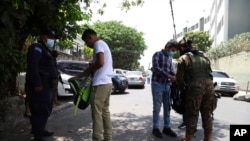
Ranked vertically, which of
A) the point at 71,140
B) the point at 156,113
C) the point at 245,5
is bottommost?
the point at 71,140

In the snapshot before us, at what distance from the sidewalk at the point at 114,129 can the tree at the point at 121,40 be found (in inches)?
1692

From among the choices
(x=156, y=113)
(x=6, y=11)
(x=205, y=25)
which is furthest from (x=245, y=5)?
(x=6, y=11)

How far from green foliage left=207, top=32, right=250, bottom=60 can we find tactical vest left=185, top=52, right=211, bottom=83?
22.9 m

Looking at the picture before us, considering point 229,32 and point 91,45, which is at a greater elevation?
point 229,32

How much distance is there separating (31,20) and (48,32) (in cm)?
338

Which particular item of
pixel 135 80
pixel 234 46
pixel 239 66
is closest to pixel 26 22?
pixel 135 80

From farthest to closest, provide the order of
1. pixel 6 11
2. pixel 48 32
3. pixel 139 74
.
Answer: pixel 139 74 → pixel 48 32 → pixel 6 11

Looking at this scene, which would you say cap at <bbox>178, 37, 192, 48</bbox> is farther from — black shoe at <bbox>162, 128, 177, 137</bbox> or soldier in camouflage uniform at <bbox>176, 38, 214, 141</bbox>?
black shoe at <bbox>162, 128, 177, 137</bbox>

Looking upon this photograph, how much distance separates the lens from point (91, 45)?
5379 millimetres

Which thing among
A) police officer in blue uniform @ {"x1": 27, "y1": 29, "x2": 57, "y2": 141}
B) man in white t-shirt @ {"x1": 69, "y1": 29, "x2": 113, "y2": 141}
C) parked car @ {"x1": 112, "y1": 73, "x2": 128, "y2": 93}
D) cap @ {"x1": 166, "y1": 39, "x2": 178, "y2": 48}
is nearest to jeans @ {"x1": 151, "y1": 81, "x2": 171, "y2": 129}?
cap @ {"x1": 166, "y1": 39, "x2": 178, "y2": 48}

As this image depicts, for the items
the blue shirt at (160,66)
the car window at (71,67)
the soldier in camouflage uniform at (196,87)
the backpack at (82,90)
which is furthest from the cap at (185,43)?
the car window at (71,67)

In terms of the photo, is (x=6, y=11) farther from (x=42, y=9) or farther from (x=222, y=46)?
(x=222, y=46)

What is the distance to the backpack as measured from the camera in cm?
539

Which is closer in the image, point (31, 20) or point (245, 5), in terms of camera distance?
point (31, 20)
